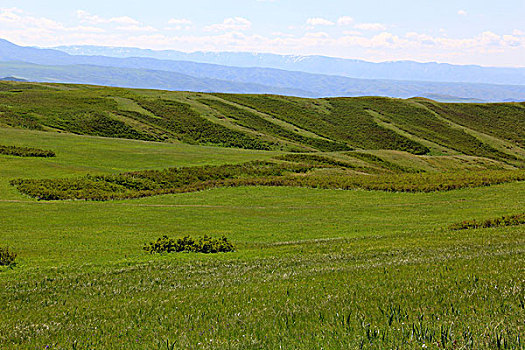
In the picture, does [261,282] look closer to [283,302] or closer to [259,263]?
[283,302]

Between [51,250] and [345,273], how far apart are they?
1587 cm

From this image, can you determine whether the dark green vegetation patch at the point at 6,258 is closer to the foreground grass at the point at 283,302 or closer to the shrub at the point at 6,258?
the shrub at the point at 6,258

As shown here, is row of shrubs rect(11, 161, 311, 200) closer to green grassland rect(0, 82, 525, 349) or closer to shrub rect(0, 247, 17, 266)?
green grassland rect(0, 82, 525, 349)

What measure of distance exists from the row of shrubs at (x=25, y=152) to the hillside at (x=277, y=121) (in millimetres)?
35093

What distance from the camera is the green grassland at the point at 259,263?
792 cm

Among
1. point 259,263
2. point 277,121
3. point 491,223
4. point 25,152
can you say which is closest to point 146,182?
point 25,152

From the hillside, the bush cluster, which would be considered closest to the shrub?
the bush cluster

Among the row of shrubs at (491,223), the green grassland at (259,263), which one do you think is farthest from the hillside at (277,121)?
the row of shrubs at (491,223)

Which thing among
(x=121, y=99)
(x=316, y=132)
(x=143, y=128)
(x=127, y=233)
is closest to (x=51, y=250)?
(x=127, y=233)

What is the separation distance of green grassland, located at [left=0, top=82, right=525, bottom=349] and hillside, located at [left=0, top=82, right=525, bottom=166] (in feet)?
105

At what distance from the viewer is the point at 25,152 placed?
58438mm

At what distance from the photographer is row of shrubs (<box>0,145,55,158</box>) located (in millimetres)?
57594

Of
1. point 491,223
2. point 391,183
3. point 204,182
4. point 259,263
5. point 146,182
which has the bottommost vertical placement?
point 146,182

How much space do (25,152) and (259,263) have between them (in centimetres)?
5267
